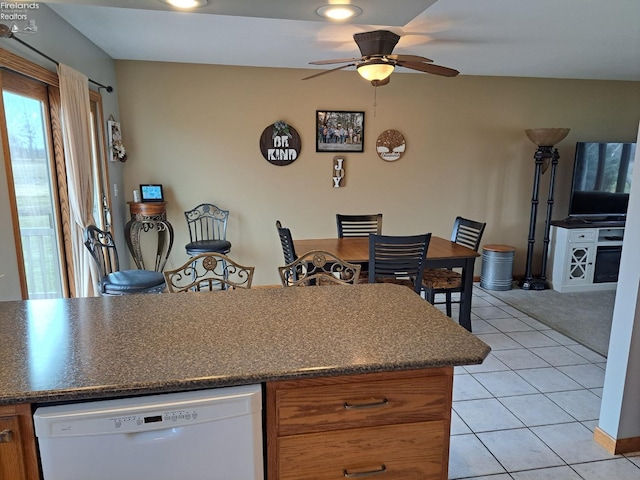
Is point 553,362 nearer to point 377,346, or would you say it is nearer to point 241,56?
Result: point 377,346

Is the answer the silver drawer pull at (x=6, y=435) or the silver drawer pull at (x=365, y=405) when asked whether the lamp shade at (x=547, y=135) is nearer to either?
the silver drawer pull at (x=365, y=405)

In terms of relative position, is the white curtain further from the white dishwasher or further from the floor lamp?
the floor lamp

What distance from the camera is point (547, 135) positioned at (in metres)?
4.54

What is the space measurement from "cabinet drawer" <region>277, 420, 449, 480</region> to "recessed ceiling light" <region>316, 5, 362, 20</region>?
1427 mm

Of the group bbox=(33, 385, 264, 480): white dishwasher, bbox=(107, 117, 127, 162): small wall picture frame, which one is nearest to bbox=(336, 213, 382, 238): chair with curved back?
bbox=(107, 117, 127, 162): small wall picture frame

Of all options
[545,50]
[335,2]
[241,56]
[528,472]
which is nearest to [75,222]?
[241,56]

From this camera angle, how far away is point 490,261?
4891 mm

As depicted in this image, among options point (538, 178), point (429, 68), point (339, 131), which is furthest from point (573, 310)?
point (339, 131)

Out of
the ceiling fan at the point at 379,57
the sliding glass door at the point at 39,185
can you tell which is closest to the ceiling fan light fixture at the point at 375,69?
the ceiling fan at the point at 379,57

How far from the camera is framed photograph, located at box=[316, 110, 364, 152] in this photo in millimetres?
4656

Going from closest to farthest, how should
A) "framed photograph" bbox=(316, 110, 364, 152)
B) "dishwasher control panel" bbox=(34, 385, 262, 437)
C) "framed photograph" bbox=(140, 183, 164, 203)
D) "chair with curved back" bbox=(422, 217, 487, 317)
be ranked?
1. "dishwasher control panel" bbox=(34, 385, 262, 437)
2. "chair with curved back" bbox=(422, 217, 487, 317)
3. "framed photograph" bbox=(140, 183, 164, 203)
4. "framed photograph" bbox=(316, 110, 364, 152)

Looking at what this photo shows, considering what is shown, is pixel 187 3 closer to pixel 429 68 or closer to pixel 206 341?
pixel 206 341

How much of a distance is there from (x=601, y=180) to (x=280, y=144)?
150 inches

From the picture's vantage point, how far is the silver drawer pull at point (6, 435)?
3.37 feet
